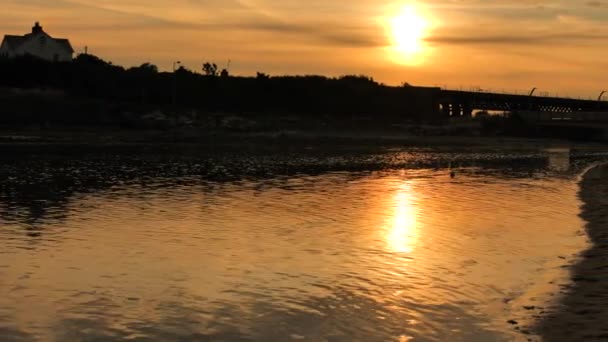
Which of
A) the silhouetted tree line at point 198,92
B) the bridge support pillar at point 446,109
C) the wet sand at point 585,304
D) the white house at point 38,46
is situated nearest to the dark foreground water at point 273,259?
the wet sand at point 585,304

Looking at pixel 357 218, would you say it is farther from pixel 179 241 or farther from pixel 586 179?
pixel 586 179

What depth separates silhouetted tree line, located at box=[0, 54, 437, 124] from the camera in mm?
87375

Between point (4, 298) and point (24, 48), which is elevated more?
point (24, 48)

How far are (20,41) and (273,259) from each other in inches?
4278

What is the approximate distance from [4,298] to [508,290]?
28.8ft

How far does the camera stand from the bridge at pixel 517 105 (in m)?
138

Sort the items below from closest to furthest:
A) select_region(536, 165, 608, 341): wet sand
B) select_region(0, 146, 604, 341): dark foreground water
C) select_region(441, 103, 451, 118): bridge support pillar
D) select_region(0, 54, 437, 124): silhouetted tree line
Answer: select_region(536, 165, 608, 341): wet sand → select_region(0, 146, 604, 341): dark foreground water → select_region(0, 54, 437, 124): silhouetted tree line → select_region(441, 103, 451, 118): bridge support pillar

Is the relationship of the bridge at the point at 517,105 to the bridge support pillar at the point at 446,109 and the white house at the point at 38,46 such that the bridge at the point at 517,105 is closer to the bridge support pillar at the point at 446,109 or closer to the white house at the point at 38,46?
the bridge support pillar at the point at 446,109

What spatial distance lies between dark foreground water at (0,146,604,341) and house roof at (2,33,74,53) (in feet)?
288

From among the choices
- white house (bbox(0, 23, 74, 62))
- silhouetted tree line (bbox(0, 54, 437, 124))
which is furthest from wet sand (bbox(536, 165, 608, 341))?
white house (bbox(0, 23, 74, 62))

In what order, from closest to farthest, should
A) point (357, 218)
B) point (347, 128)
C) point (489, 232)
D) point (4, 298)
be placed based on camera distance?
point (4, 298)
point (489, 232)
point (357, 218)
point (347, 128)

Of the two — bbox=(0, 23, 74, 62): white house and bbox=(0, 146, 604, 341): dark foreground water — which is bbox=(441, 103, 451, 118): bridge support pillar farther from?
bbox=(0, 146, 604, 341): dark foreground water

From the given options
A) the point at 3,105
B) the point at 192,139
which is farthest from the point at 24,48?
the point at 192,139

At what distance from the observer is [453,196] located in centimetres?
3098
